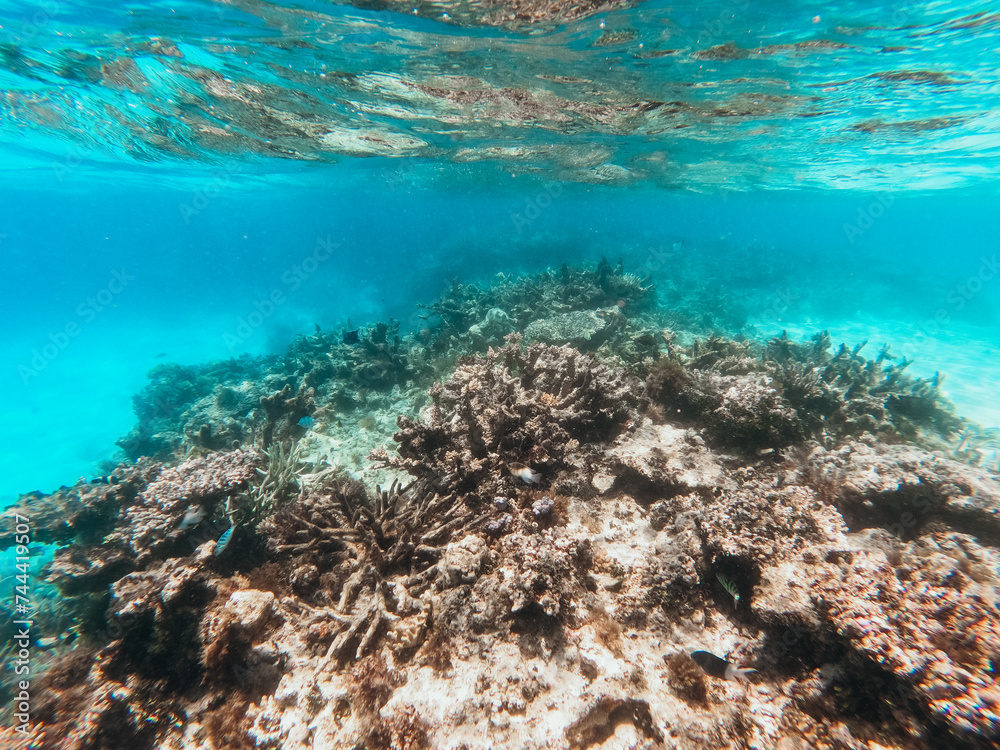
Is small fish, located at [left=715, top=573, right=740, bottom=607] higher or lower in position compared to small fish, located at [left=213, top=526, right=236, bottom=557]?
higher

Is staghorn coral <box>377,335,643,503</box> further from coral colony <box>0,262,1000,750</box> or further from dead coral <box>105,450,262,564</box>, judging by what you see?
dead coral <box>105,450,262,564</box>

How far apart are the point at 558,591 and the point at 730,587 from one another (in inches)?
54.9

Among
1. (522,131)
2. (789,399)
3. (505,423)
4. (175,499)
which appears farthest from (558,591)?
(522,131)

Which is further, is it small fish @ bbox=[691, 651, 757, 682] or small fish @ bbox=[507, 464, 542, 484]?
small fish @ bbox=[507, 464, 542, 484]

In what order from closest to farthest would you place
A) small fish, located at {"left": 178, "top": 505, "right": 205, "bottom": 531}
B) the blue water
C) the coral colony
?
the coral colony < small fish, located at {"left": 178, "top": 505, "right": 205, "bottom": 531} < the blue water

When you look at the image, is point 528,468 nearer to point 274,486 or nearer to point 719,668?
point 719,668

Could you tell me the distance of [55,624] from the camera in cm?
571

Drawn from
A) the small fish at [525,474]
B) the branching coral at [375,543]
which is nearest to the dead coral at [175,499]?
the branching coral at [375,543]

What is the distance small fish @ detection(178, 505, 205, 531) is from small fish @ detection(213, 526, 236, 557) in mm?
408

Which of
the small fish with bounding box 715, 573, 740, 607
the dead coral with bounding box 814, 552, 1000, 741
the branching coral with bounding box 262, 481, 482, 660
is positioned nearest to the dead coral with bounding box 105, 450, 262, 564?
the branching coral with bounding box 262, 481, 482, 660

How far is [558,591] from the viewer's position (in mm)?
3229

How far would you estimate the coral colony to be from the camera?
2598 millimetres

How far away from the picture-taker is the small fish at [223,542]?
155 inches

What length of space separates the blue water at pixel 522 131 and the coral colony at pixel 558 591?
1021cm
